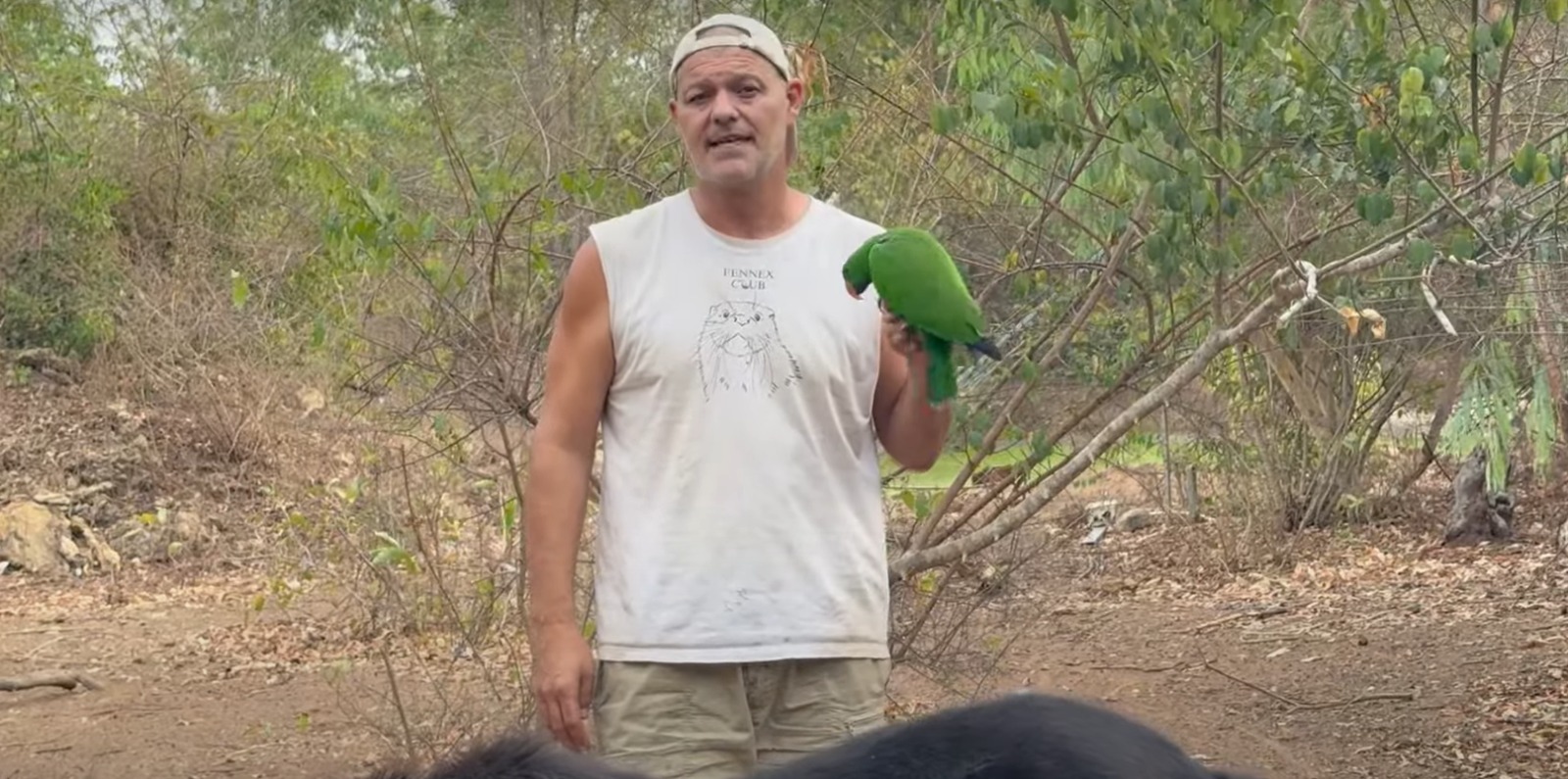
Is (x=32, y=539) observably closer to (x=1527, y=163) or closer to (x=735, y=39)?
(x=735, y=39)

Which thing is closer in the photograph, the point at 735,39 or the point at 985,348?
the point at 985,348

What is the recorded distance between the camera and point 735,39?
2.80 metres

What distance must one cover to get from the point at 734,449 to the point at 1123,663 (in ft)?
18.8

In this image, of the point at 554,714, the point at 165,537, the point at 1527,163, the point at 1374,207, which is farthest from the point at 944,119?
the point at 165,537

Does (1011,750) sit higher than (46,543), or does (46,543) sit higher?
(46,543)

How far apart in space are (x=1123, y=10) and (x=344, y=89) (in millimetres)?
9470

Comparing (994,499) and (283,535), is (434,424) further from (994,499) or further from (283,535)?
(283,535)

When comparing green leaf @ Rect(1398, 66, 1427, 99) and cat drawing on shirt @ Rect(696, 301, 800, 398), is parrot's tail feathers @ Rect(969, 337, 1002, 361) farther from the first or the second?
green leaf @ Rect(1398, 66, 1427, 99)

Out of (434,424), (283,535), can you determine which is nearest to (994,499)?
(434,424)

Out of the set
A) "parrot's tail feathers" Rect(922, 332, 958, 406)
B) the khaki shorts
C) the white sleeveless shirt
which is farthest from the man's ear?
the khaki shorts

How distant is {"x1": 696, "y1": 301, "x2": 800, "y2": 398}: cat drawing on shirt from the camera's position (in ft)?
8.98

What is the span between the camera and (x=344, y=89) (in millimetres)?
12344

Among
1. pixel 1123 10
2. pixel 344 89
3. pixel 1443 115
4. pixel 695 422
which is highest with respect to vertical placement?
pixel 344 89

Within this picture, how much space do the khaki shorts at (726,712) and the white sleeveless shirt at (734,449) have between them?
5cm
